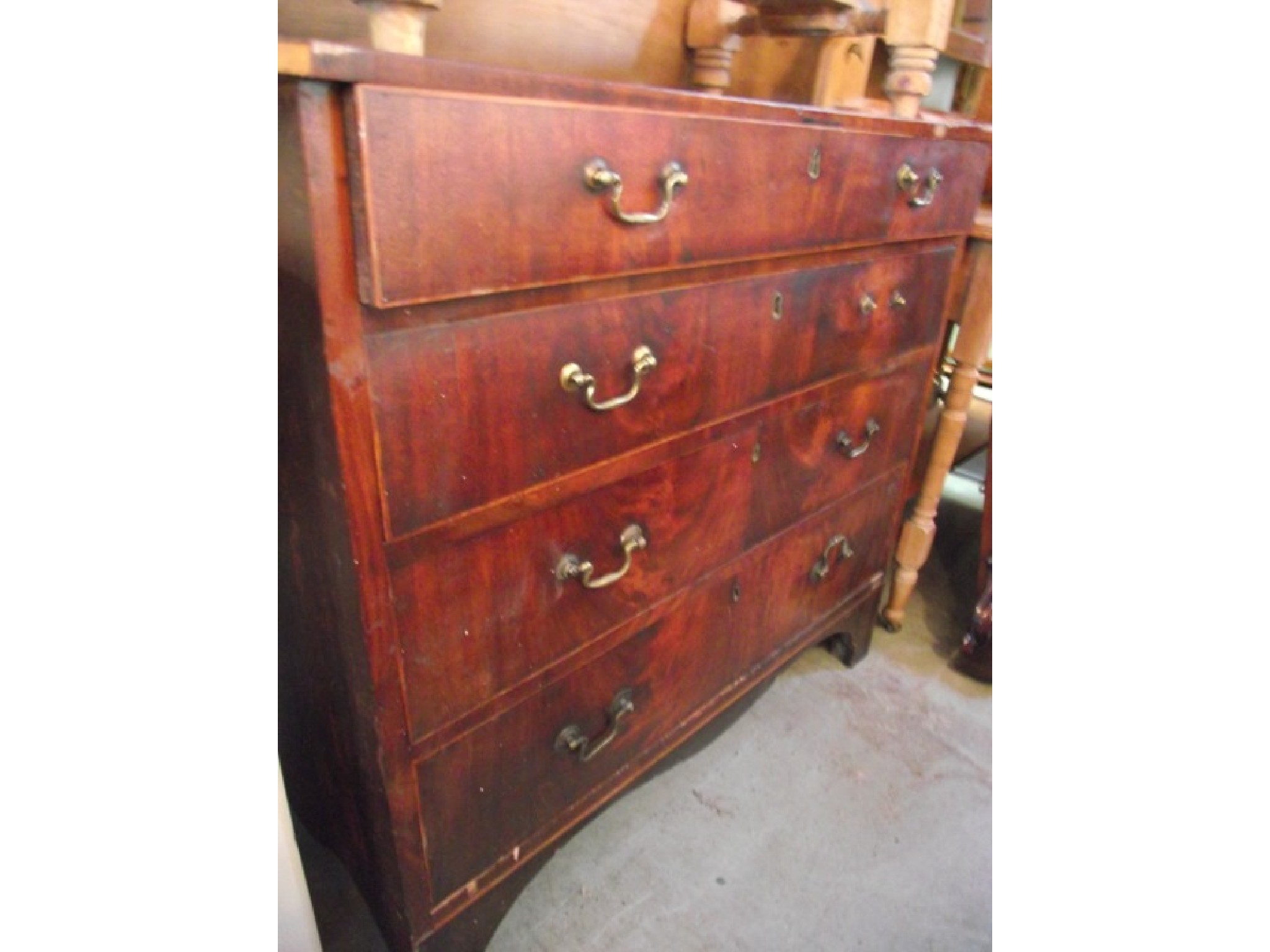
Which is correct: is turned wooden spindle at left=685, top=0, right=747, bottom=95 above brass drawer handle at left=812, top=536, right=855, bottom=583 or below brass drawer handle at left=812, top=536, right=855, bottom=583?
above

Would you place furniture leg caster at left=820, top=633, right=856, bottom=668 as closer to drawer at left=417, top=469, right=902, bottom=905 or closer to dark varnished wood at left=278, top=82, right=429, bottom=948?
drawer at left=417, top=469, right=902, bottom=905

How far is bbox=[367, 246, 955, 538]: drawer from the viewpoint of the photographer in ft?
1.94

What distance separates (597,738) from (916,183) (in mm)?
775

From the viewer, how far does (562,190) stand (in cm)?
60

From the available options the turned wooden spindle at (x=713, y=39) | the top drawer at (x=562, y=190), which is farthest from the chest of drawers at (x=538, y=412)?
the turned wooden spindle at (x=713, y=39)

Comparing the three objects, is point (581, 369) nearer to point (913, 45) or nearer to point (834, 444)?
point (834, 444)

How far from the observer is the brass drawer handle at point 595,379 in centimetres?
68

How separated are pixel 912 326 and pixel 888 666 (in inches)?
27.8

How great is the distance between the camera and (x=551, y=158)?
1.91 ft

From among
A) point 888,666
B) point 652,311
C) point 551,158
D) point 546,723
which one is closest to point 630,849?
point 546,723

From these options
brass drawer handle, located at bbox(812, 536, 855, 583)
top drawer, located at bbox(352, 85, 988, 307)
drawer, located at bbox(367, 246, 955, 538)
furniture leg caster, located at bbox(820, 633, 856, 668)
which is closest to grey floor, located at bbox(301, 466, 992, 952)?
furniture leg caster, located at bbox(820, 633, 856, 668)

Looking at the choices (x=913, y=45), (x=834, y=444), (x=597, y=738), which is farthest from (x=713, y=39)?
(x=597, y=738)

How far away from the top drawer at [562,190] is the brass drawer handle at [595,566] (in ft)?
0.90
